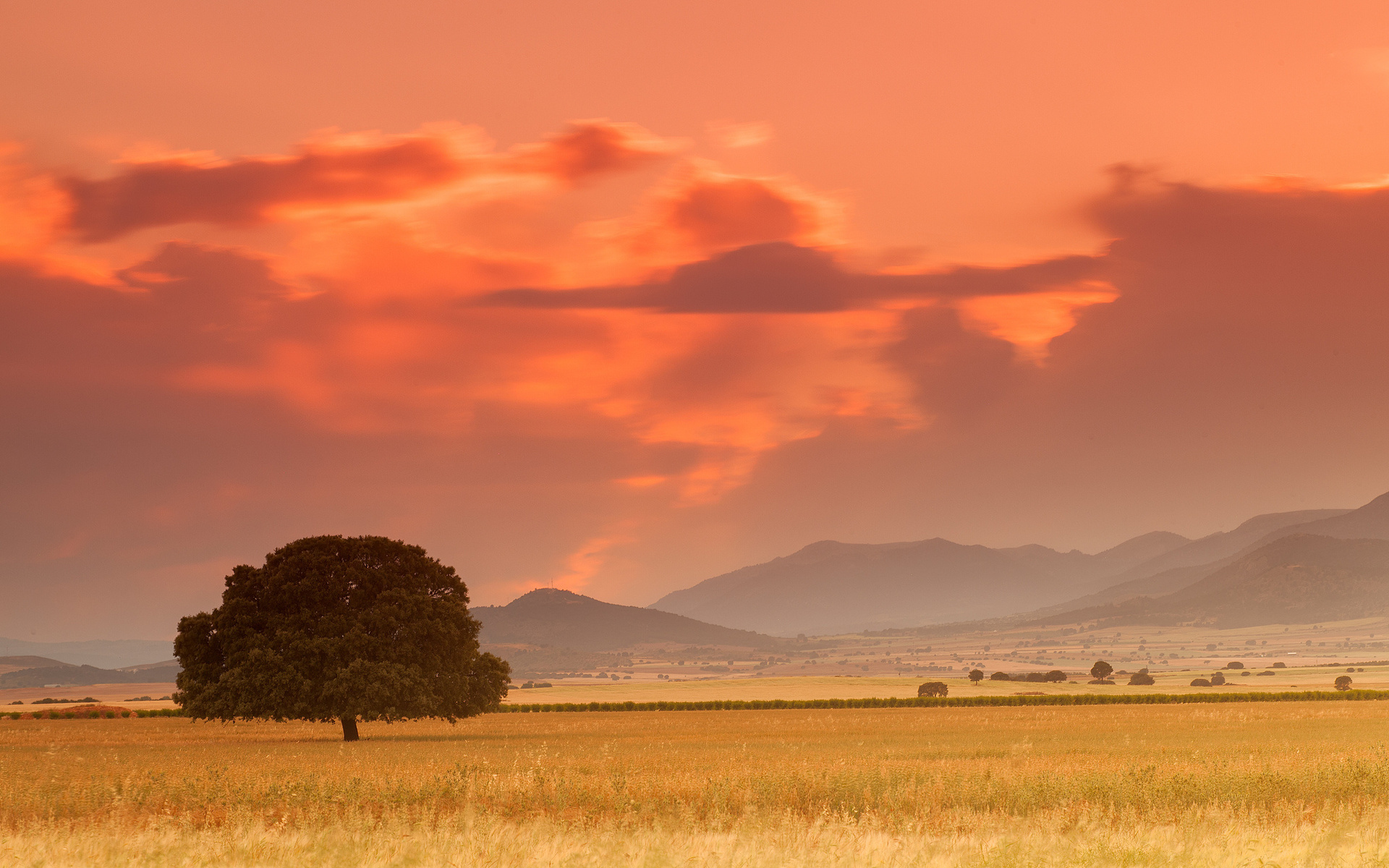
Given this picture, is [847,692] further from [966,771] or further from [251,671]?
[966,771]

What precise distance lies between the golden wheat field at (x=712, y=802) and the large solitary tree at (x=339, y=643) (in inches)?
108

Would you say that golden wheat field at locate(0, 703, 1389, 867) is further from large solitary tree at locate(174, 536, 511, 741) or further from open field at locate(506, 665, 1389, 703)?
open field at locate(506, 665, 1389, 703)

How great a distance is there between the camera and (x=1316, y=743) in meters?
57.4

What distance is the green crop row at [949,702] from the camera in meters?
118

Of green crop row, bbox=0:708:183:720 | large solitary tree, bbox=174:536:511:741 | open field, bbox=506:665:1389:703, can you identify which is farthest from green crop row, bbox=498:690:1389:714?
large solitary tree, bbox=174:536:511:741

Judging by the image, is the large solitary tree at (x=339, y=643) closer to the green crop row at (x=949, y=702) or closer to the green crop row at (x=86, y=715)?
the green crop row at (x=86, y=715)

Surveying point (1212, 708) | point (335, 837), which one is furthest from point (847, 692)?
point (335, 837)

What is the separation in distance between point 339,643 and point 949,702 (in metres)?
76.1

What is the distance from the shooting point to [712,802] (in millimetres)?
33406

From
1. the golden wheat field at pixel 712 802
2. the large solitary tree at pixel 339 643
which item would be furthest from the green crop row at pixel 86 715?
the golden wheat field at pixel 712 802

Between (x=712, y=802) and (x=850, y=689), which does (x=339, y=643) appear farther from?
(x=850, y=689)

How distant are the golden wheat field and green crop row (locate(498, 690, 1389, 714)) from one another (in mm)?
51608

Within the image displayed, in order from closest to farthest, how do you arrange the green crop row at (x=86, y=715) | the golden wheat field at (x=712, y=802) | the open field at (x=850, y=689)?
the golden wheat field at (x=712, y=802), the green crop row at (x=86, y=715), the open field at (x=850, y=689)

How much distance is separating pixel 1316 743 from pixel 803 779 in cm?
3315
